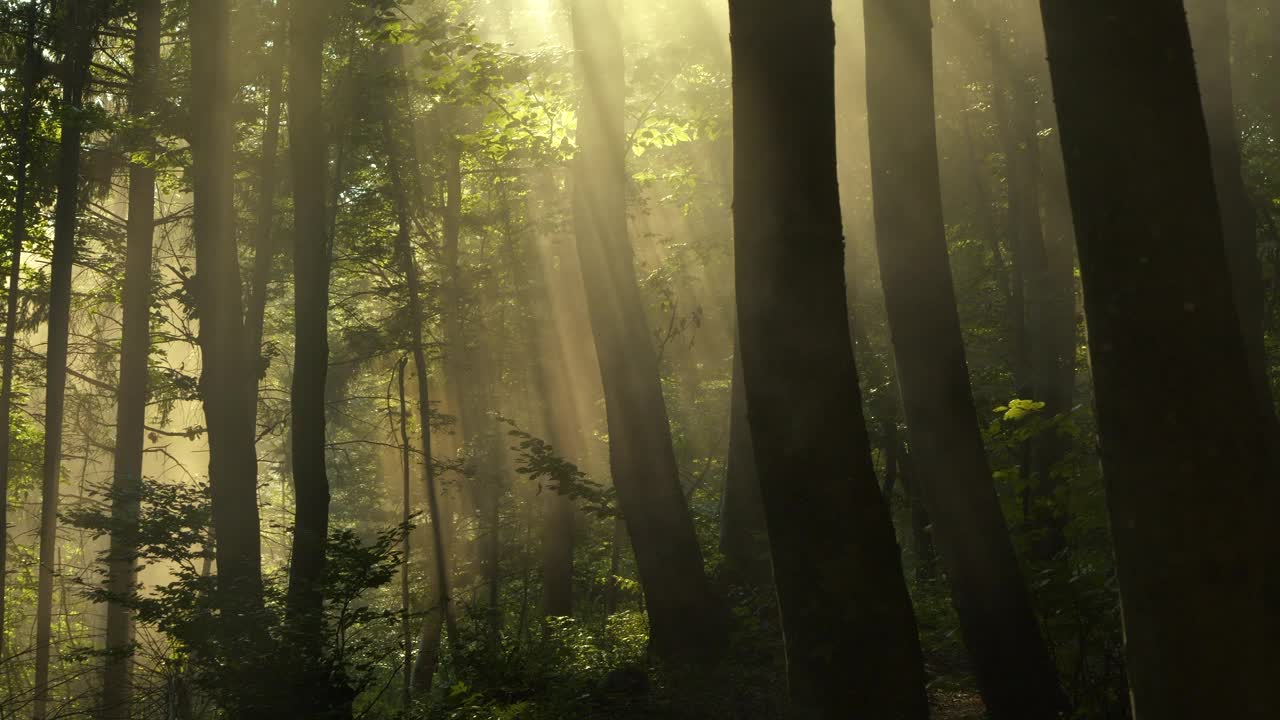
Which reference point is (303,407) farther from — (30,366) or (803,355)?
(30,366)

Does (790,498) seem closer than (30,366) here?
Yes

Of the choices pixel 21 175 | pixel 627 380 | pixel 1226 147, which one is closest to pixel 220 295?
pixel 21 175

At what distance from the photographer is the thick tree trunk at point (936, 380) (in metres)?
7.17

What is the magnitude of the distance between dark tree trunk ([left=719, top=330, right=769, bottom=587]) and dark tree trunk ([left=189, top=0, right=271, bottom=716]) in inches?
246

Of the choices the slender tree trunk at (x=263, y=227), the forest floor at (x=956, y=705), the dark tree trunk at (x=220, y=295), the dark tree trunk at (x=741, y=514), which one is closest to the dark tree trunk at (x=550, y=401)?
the slender tree trunk at (x=263, y=227)

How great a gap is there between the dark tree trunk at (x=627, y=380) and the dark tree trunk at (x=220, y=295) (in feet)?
18.4

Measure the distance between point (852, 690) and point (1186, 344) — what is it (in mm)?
2295

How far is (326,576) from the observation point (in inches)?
358

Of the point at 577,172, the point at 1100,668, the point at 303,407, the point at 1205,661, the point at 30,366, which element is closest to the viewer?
the point at 1205,661

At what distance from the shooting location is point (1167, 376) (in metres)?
3.81

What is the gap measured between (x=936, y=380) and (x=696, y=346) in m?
18.0

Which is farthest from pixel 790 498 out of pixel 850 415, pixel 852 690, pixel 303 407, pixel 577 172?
pixel 303 407

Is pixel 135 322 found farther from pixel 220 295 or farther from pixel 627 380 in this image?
pixel 627 380

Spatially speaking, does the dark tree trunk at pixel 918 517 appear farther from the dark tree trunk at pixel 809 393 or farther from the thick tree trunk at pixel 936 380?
the dark tree trunk at pixel 809 393
